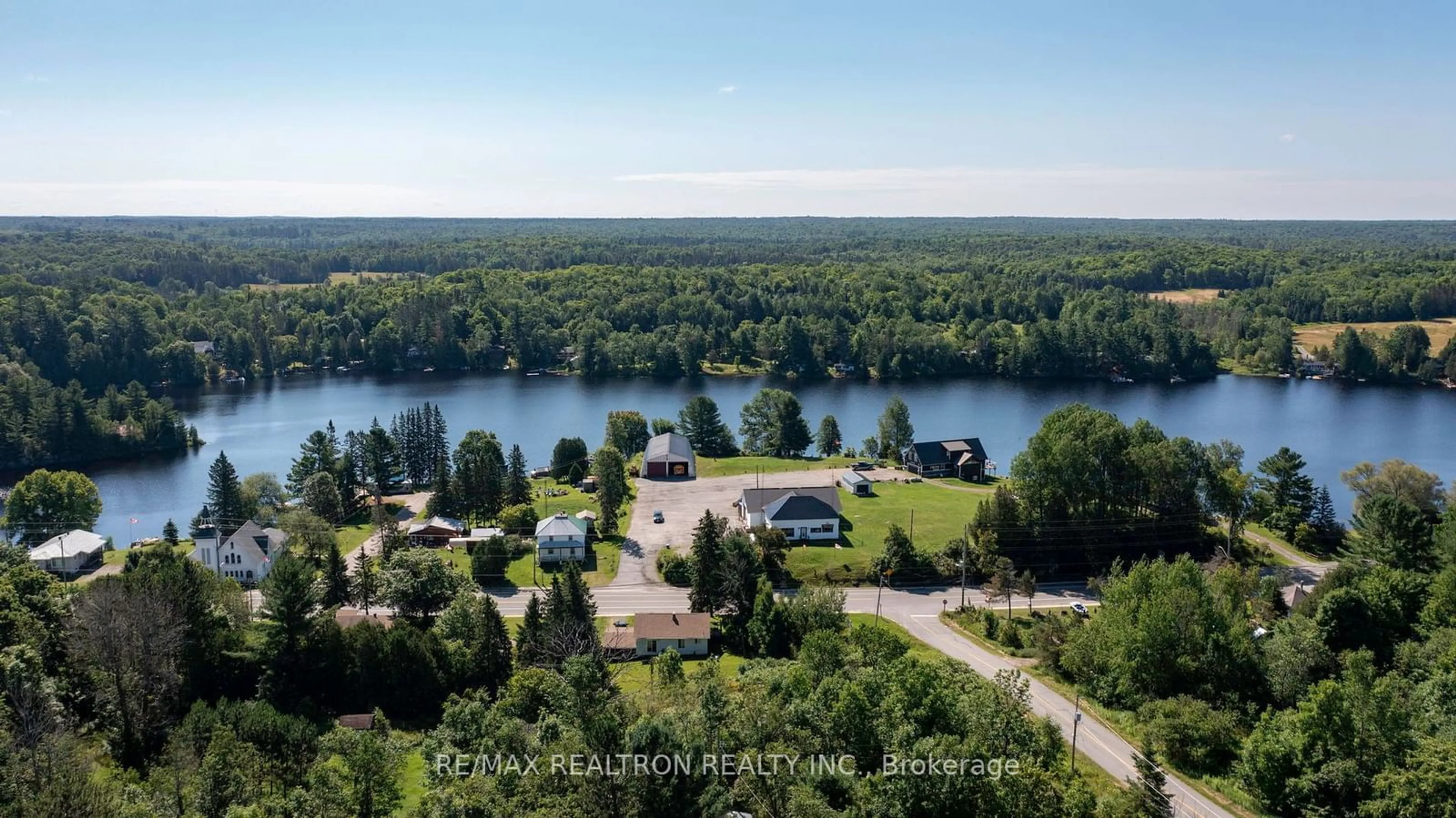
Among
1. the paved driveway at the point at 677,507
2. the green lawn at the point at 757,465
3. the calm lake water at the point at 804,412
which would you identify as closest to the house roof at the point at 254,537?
the calm lake water at the point at 804,412

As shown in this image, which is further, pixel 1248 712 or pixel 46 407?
pixel 46 407

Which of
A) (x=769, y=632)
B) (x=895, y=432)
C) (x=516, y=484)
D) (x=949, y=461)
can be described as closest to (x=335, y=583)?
(x=516, y=484)

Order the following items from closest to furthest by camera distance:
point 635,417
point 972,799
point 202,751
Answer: point 972,799, point 202,751, point 635,417

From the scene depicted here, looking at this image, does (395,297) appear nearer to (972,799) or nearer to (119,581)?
(119,581)

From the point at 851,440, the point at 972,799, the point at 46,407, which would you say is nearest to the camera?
the point at 972,799

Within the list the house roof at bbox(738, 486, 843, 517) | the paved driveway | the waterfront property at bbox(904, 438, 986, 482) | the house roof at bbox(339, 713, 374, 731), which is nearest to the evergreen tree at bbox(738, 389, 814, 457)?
the paved driveway

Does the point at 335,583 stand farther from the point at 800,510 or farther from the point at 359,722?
the point at 800,510

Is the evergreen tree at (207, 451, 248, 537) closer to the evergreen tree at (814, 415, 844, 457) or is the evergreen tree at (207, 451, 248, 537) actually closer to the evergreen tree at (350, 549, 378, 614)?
the evergreen tree at (350, 549, 378, 614)

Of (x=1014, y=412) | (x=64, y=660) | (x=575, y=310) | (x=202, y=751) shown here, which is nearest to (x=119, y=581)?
(x=64, y=660)

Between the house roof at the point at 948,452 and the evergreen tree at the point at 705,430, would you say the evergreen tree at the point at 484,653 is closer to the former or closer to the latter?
the house roof at the point at 948,452
